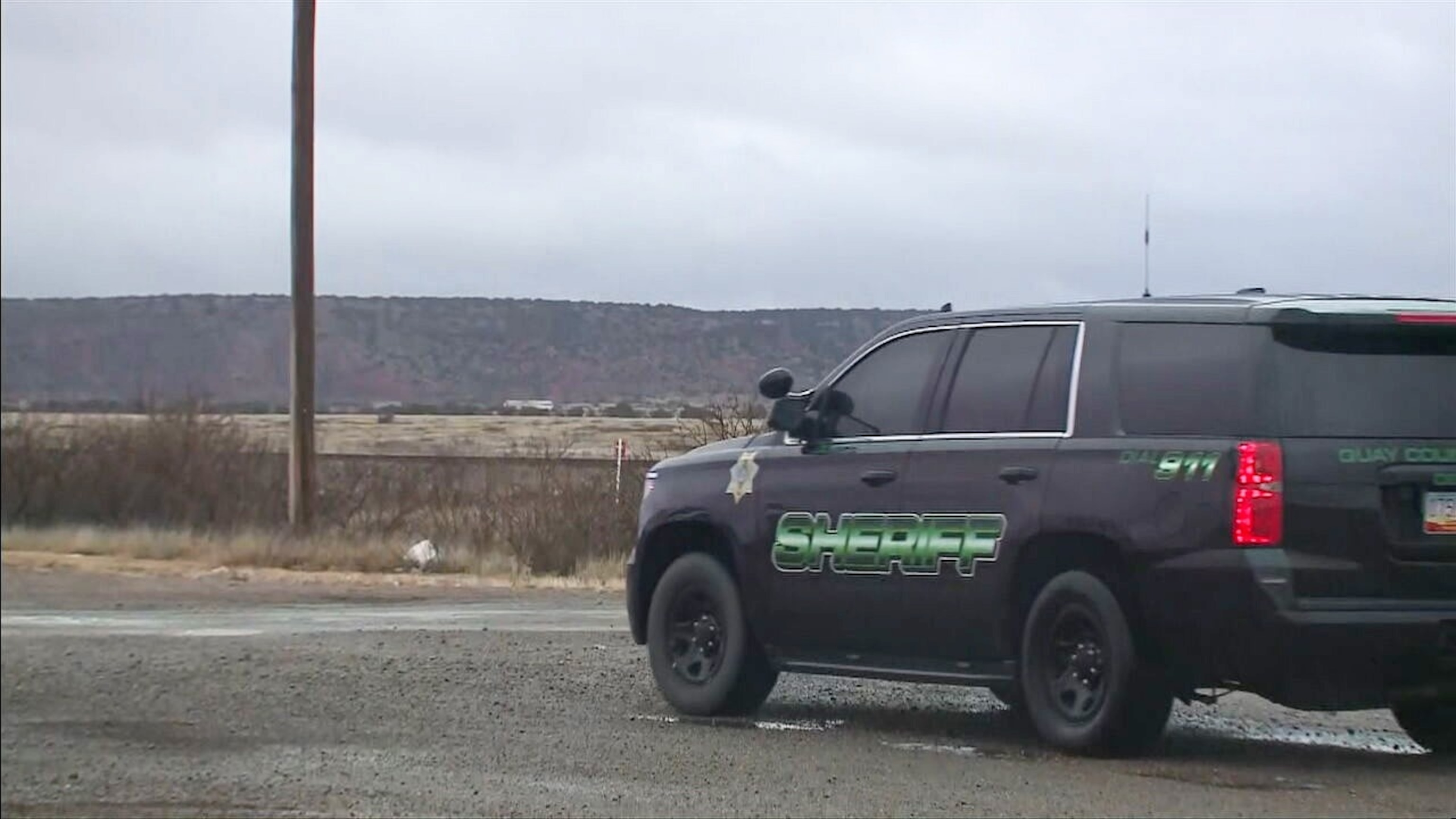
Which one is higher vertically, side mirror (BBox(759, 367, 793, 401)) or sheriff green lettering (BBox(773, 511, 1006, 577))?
side mirror (BBox(759, 367, 793, 401))

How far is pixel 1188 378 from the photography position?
839 cm

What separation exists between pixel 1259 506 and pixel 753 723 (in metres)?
3.06

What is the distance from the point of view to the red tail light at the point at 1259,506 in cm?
793

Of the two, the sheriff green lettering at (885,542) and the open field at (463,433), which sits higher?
the open field at (463,433)

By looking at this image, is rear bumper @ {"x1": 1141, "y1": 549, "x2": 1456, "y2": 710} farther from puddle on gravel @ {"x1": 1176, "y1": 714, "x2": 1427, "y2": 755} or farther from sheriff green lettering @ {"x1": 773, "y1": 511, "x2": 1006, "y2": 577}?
puddle on gravel @ {"x1": 1176, "y1": 714, "x2": 1427, "y2": 755}

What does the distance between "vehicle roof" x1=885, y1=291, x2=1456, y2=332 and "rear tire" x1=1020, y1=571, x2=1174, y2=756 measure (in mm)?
1159

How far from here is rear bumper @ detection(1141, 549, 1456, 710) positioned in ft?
25.9

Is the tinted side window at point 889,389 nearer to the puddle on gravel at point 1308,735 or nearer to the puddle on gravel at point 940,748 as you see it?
the puddle on gravel at point 940,748

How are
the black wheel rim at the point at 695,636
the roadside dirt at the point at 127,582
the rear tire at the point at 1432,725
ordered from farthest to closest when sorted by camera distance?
the black wheel rim at the point at 695,636
the rear tire at the point at 1432,725
the roadside dirt at the point at 127,582

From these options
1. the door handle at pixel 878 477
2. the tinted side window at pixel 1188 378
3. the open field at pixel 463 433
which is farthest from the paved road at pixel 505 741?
the tinted side window at pixel 1188 378

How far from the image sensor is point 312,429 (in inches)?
198

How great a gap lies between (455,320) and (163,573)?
256 inches

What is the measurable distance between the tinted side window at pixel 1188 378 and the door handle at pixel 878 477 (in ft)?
3.99

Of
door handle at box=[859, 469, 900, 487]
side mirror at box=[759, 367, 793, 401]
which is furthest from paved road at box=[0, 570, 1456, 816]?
side mirror at box=[759, 367, 793, 401]
